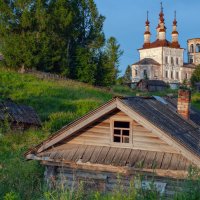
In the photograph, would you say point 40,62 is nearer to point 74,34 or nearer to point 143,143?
point 74,34

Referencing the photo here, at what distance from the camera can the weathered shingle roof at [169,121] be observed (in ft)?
40.8

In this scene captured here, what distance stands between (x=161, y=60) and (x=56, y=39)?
4224cm

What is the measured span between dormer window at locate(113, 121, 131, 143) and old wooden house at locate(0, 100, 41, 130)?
11278 mm

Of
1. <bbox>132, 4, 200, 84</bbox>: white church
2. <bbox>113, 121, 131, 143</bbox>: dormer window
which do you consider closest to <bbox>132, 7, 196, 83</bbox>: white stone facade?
<bbox>132, 4, 200, 84</bbox>: white church

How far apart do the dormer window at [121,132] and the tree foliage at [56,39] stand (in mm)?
30586

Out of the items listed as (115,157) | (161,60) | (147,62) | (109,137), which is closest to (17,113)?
(109,137)

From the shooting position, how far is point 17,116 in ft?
82.6

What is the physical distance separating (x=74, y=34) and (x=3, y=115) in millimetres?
24036

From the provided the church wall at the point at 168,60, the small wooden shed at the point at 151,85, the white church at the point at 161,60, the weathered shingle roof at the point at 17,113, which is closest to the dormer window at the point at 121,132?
the weathered shingle roof at the point at 17,113

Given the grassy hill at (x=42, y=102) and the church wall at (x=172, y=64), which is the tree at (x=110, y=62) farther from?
the church wall at (x=172, y=64)

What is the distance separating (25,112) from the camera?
26.4 m

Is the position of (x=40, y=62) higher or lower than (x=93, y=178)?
higher

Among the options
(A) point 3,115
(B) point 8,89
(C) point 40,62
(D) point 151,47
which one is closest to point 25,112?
(A) point 3,115

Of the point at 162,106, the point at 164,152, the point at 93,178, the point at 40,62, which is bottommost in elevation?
the point at 93,178
